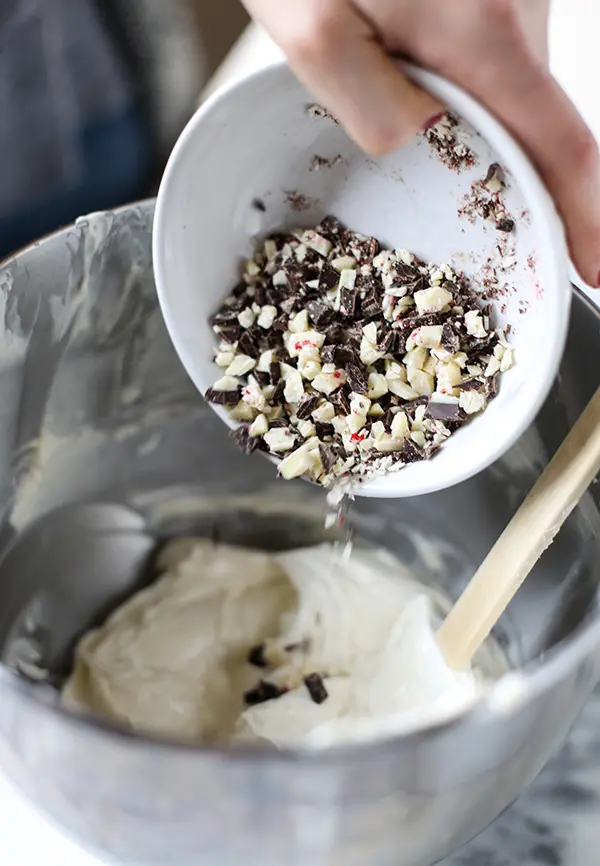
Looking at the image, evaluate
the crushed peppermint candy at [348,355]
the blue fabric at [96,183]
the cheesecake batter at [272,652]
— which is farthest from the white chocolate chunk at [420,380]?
the blue fabric at [96,183]

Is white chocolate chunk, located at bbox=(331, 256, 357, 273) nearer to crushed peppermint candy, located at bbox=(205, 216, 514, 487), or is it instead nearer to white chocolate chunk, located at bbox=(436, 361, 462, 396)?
crushed peppermint candy, located at bbox=(205, 216, 514, 487)

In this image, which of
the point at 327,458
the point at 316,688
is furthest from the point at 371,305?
the point at 316,688

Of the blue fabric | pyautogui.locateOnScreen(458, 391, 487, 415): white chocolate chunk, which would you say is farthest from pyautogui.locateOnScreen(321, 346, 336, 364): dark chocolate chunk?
the blue fabric

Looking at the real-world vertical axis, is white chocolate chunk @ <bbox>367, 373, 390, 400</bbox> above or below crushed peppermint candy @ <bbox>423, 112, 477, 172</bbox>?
below

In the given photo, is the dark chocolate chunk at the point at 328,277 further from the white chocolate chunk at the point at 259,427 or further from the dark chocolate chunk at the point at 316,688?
the dark chocolate chunk at the point at 316,688

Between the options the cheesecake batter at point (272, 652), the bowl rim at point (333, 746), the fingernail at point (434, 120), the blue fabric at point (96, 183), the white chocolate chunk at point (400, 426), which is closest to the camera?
the bowl rim at point (333, 746)
